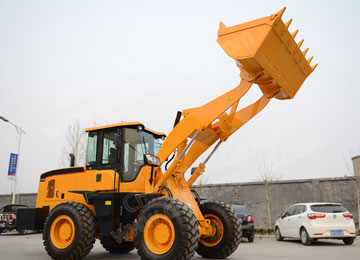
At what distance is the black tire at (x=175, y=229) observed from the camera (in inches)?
255

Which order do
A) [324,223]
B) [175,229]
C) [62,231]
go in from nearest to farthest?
[175,229] < [62,231] < [324,223]

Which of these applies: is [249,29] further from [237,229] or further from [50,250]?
[50,250]

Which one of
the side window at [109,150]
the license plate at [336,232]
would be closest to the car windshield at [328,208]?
the license plate at [336,232]

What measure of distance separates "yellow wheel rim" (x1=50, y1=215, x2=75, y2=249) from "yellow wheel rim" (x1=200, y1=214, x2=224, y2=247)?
2.99 metres

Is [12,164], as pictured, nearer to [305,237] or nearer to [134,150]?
[134,150]

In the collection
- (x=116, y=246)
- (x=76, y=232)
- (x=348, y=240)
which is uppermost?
(x=76, y=232)

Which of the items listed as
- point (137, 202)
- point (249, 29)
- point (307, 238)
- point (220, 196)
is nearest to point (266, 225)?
point (220, 196)

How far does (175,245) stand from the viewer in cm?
654

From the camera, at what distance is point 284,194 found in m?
19.9

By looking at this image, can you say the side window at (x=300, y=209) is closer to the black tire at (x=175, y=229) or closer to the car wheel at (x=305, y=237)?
the car wheel at (x=305, y=237)

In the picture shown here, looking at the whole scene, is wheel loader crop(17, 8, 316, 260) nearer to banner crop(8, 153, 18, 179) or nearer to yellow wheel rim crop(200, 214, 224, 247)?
yellow wheel rim crop(200, 214, 224, 247)

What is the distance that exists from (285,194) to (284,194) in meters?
0.05

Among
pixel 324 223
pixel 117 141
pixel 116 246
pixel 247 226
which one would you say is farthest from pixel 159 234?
pixel 247 226

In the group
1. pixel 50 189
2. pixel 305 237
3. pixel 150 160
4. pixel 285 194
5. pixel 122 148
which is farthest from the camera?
pixel 285 194
